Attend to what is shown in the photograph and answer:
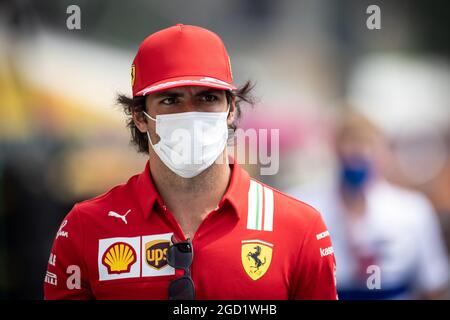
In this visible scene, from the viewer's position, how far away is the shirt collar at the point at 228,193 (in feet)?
8.12

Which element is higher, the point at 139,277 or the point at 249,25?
the point at 249,25

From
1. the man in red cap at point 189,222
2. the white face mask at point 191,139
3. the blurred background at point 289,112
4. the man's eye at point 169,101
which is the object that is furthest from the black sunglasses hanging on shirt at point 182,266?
the blurred background at point 289,112

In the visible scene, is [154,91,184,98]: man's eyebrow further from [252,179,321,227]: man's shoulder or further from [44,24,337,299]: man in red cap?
[252,179,321,227]: man's shoulder

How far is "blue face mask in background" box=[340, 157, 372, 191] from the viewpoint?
13.3 ft

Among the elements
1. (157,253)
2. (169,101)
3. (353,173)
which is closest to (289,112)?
(353,173)

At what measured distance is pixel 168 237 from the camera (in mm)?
2451

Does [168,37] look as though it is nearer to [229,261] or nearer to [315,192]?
[229,261]

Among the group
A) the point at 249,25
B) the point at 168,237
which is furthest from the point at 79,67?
the point at 168,237

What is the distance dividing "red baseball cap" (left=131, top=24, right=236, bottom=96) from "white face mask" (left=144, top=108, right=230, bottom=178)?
0.13 meters

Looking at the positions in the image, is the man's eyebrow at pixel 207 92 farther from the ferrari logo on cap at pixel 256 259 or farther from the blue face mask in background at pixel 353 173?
the blue face mask in background at pixel 353 173

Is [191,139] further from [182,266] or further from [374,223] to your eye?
[374,223]

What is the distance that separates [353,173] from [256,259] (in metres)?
1.83
